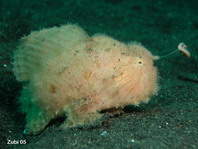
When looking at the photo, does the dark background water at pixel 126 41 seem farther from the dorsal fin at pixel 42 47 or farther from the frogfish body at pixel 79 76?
the dorsal fin at pixel 42 47

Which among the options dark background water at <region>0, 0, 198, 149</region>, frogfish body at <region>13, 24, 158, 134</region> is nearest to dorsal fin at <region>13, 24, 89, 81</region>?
frogfish body at <region>13, 24, 158, 134</region>

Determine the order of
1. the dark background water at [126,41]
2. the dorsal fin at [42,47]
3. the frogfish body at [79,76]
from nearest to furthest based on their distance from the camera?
the dark background water at [126,41]
the frogfish body at [79,76]
the dorsal fin at [42,47]

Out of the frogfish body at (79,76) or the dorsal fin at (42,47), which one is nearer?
the frogfish body at (79,76)

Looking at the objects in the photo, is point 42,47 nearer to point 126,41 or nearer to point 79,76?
point 79,76

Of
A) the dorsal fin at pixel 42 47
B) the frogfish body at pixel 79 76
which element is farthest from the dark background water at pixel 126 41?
the dorsal fin at pixel 42 47

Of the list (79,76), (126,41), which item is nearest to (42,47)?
(79,76)

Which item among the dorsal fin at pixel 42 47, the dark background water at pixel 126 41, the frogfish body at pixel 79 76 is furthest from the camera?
the dorsal fin at pixel 42 47
